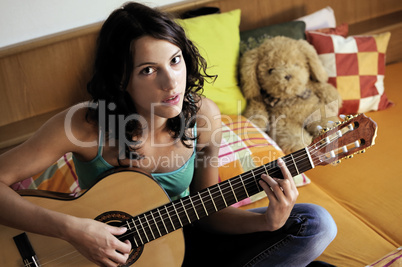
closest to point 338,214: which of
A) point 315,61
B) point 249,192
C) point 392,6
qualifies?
point 249,192

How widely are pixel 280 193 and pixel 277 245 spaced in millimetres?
185

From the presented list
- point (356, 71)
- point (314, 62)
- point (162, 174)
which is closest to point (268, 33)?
point (314, 62)

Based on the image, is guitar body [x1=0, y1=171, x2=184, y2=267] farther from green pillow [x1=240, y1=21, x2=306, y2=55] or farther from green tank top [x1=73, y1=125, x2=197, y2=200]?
green pillow [x1=240, y1=21, x2=306, y2=55]

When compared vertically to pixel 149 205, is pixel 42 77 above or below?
above

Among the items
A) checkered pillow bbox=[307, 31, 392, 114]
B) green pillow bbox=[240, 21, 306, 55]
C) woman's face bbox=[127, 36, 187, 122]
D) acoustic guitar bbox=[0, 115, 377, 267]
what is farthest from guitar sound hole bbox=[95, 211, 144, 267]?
checkered pillow bbox=[307, 31, 392, 114]

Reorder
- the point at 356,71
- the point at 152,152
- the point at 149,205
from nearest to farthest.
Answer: the point at 149,205 < the point at 152,152 < the point at 356,71

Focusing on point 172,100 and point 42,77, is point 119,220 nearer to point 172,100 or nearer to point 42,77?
point 172,100

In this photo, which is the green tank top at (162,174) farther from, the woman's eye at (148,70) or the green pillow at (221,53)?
the green pillow at (221,53)

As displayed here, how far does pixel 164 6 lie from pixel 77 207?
3.97 ft

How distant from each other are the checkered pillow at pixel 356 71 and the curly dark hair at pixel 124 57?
39.4 inches

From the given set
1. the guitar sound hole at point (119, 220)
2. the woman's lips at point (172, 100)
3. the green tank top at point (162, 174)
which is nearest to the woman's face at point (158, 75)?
the woman's lips at point (172, 100)

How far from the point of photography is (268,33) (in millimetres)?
1976

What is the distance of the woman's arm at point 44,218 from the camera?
3.26 ft

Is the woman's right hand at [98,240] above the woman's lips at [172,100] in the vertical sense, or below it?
below
